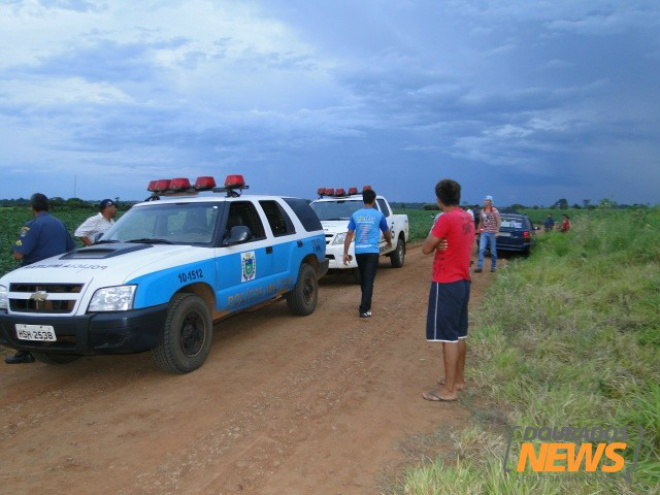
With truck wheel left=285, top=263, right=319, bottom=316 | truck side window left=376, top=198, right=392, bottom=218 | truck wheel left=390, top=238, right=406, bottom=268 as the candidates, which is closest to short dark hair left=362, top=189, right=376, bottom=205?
truck wheel left=285, top=263, right=319, bottom=316

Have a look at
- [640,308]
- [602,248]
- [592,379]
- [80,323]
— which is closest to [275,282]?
[80,323]

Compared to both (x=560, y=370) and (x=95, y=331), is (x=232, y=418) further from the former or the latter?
(x=560, y=370)

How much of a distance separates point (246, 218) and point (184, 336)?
6.50 ft

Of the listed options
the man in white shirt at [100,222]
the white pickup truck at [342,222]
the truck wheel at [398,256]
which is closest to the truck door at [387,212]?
the white pickup truck at [342,222]

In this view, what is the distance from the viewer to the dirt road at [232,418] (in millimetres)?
3260

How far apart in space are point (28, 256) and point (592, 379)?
621 cm

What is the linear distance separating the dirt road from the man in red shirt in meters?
0.44

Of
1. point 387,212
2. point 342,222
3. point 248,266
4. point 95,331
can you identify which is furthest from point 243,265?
point 387,212

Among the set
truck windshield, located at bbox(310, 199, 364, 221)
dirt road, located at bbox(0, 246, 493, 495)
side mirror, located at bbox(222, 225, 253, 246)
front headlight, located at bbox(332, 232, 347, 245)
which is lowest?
dirt road, located at bbox(0, 246, 493, 495)

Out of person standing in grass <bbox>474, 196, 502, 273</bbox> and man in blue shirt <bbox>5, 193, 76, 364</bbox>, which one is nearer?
man in blue shirt <bbox>5, 193, 76, 364</bbox>

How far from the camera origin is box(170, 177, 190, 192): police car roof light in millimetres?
6754

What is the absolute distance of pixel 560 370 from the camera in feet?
A: 16.1

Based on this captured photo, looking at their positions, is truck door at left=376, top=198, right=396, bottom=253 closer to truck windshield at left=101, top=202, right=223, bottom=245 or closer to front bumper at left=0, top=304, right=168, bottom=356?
truck windshield at left=101, top=202, right=223, bottom=245

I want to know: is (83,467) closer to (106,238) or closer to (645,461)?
(106,238)
